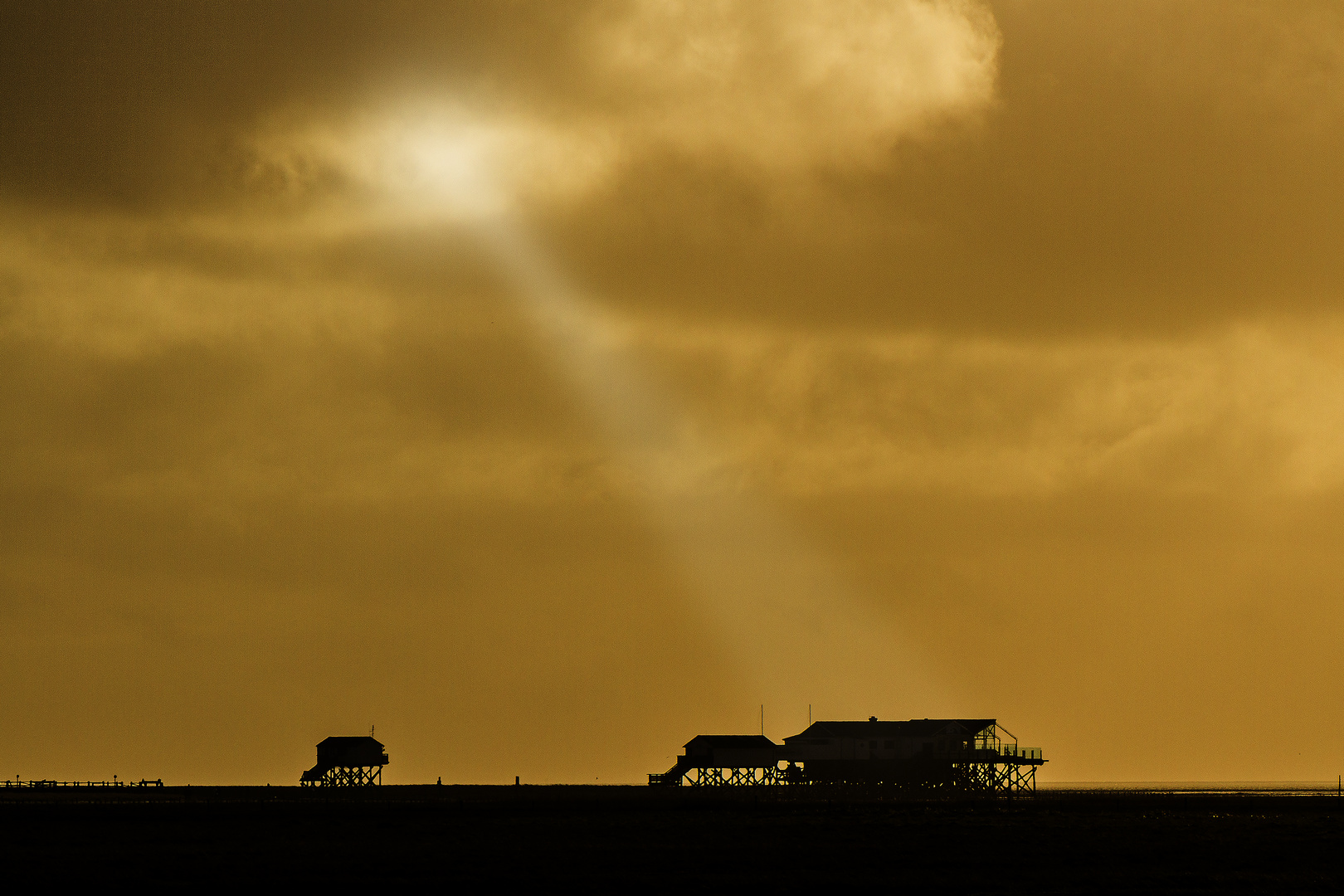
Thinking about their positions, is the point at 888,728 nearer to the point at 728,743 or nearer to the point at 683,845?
the point at 728,743

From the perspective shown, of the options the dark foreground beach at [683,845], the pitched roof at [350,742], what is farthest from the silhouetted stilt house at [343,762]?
the dark foreground beach at [683,845]

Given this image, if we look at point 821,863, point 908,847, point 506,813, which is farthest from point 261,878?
point 506,813

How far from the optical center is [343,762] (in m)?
158

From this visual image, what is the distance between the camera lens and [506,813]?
97.9 metres

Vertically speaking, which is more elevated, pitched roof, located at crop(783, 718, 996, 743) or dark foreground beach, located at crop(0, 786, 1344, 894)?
pitched roof, located at crop(783, 718, 996, 743)

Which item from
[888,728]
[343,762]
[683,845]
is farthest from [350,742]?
[683,845]

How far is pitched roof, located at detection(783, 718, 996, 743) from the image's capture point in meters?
141

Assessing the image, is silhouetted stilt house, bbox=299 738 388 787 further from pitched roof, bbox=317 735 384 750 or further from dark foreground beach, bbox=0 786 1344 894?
dark foreground beach, bbox=0 786 1344 894

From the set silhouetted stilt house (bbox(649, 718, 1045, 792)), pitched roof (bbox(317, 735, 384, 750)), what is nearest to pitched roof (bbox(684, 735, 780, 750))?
silhouetted stilt house (bbox(649, 718, 1045, 792))

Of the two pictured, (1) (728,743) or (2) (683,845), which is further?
(1) (728,743)

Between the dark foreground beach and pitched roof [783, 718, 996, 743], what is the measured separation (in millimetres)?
26540

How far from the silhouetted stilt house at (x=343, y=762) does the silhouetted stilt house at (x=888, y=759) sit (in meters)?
28.9

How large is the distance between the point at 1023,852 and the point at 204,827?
1581 inches

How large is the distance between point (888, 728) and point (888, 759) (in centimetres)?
301
